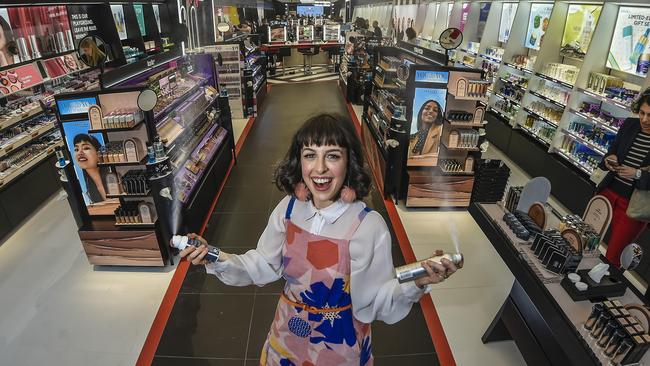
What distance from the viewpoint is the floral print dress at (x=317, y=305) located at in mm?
1692

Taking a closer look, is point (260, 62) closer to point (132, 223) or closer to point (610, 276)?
point (132, 223)

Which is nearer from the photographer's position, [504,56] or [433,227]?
[433,227]

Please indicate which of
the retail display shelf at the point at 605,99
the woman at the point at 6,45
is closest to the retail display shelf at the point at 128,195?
the woman at the point at 6,45

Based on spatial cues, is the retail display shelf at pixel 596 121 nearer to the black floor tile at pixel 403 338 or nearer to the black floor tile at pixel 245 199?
the black floor tile at pixel 403 338

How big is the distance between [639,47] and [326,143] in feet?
17.5

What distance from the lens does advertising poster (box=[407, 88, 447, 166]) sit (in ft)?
16.1

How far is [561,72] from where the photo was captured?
609 cm

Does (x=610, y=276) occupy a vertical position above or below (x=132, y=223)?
above

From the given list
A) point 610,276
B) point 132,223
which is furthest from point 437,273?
point 132,223

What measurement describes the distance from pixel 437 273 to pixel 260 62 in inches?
473

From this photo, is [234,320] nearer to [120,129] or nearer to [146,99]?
[120,129]

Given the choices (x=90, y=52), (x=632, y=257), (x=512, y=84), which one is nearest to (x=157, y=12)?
(x=90, y=52)

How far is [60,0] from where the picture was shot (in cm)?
541

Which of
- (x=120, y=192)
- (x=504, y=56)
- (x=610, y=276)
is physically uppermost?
(x=504, y=56)
